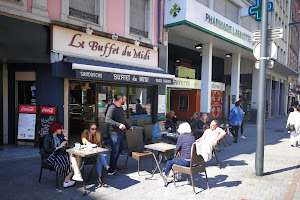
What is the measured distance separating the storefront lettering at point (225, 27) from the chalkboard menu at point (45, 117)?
7.49 meters

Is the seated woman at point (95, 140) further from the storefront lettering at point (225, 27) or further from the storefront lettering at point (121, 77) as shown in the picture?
the storefront lettering at point (225, 27)

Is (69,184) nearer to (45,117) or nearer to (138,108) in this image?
(45,117)

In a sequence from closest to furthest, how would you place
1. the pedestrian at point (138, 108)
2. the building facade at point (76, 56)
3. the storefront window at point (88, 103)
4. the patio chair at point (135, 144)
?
1. the patio chair at point (135, 144)
2. the building facade at point (76, 56)
3. the storefront window at point (88, 103)
4. the pedestrian at point (138, 108)

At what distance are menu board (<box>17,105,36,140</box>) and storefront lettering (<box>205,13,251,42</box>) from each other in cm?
802

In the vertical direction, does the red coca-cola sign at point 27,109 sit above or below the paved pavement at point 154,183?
above

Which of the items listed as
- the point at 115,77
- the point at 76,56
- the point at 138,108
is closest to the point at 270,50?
the point at 115,77

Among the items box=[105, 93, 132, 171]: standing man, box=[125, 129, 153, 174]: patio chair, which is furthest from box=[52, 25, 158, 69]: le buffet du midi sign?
box=[125, 129, 153, 174]: patio chair

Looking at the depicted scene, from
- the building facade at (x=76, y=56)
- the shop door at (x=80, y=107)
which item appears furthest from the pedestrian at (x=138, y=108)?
the shop door at (x=80, y=107)

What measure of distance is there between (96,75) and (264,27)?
4593 mm

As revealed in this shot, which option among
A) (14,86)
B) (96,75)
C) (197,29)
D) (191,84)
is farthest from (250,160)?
(14,86)

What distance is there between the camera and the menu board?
723 centimetres

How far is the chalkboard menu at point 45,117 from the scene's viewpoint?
6965mm

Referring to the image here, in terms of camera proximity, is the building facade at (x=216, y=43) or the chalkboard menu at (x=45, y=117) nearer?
the chalkboard menu at (x=45, y=117)

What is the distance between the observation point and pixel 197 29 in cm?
994
